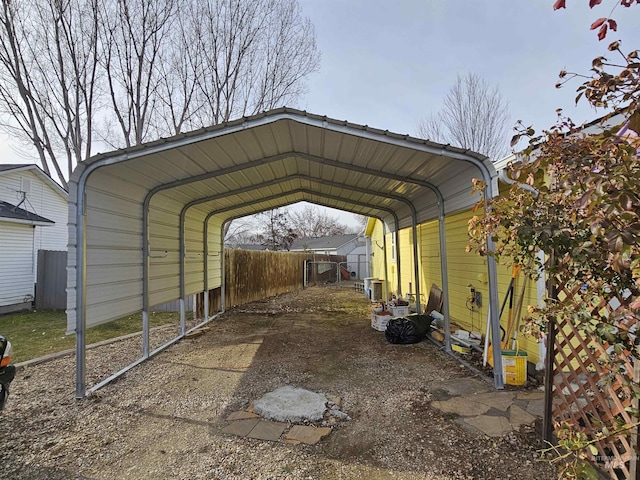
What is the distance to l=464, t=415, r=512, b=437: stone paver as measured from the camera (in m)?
2.96

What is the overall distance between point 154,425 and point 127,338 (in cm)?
422

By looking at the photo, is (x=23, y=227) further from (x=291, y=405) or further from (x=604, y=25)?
(x=604, y=25)

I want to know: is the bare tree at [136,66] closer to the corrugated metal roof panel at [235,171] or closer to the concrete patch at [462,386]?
the corrugated metal roof panel at [235,171]

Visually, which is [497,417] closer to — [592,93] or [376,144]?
[592,93]

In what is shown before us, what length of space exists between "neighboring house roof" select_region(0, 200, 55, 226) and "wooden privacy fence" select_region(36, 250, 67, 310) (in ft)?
3.75

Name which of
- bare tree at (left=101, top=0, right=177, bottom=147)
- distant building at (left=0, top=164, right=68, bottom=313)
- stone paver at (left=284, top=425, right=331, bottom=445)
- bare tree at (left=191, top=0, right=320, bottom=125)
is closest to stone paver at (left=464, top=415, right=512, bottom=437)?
stone paver at (left=284, top=425, right=331, bottom=445)

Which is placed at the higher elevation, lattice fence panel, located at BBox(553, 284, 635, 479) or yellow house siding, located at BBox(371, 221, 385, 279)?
yellow house siding, located at BBox(371, 221, 385, 279)

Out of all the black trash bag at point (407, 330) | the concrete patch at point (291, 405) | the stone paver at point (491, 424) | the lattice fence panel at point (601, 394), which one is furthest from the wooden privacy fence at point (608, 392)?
the black trash bag at point (407, 330)

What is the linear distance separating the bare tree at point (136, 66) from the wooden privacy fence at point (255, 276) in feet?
19.2

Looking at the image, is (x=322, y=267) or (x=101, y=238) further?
(x=322, y=267)

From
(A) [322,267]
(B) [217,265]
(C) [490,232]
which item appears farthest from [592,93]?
(A) [322,267]

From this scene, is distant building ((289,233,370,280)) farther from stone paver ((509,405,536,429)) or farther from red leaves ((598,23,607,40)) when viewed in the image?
red leaves ((598,23,607,40))

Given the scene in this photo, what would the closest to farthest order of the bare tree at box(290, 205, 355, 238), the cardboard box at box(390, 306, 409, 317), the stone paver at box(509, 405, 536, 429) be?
the stone paver at box(509, 405, 536, 429) < the cardboard box at box(390, 306, 409, 317) < the bare tree at box(290, 205, 355, 238)

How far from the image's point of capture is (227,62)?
1281 centimetres
